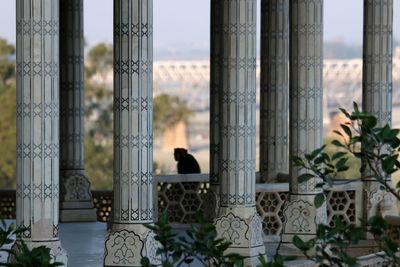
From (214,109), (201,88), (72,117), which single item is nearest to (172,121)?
(201,88)

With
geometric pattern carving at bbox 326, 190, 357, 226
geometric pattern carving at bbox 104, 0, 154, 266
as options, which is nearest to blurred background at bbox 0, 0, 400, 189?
geometric pattern carving at bbox 326, 190, 357, 226

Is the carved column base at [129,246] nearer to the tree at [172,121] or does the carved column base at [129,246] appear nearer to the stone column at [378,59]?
the stone column at [378,59]

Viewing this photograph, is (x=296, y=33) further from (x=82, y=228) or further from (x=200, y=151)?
(x=200, y=151)

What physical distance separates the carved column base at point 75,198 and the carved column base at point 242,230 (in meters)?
5.45

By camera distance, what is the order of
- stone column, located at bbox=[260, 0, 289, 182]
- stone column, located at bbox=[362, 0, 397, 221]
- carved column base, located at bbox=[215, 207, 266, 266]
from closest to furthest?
carved column base, located at bbox=[215, 207, 266, 266]
stone column, located at bbox=[362, 0, 397, 221]
stone column, located at bbox=[260, 0, 289, 182]

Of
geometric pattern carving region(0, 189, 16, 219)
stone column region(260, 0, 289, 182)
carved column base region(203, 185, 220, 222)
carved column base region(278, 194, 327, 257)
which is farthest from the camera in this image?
geometric pattern carving region(0, 189, 16, 219)

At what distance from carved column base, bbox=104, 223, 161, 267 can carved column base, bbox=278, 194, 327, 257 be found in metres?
3.14

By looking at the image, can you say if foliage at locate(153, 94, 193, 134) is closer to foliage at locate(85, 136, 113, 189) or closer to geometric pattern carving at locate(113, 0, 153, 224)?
foliage at locate(85, 136, 113, 189)

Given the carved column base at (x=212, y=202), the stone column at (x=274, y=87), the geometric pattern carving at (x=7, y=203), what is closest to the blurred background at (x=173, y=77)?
the geometric pattern carving at (x=7, y=203)

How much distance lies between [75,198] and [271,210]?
3.46m

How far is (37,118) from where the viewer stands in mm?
12156

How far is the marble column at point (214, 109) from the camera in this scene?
58.2 ft

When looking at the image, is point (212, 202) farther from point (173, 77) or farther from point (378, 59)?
point (173, 77)

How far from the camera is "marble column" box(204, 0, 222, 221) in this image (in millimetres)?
17750
